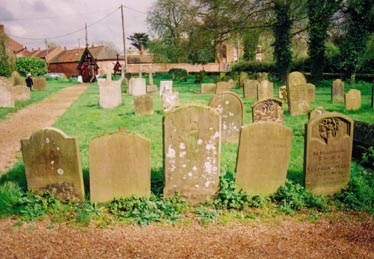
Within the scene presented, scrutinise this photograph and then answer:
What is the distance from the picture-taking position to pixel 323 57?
1145 inches

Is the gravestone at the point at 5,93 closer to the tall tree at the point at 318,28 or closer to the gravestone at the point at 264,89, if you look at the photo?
the gravestone at the point at 264,89

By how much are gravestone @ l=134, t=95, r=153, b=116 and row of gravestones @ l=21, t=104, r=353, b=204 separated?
8.28 meters

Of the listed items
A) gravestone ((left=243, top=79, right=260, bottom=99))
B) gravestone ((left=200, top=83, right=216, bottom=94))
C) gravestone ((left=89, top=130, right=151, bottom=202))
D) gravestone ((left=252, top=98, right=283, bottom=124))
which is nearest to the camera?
gravestone ((left=89, top=130, right=151, bottom=202))

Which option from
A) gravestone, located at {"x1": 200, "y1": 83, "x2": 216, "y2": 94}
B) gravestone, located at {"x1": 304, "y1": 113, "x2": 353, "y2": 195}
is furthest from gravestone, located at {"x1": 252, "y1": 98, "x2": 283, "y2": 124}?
gravestone, located at {"x1": 200, "y1": 83, "x2": 216, "y2": 94}

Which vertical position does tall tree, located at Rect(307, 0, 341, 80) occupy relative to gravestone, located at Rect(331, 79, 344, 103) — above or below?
above

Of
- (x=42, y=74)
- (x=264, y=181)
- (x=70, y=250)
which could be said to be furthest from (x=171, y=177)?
(x=42, y=74)

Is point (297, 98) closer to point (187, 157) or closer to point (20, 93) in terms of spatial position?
point (187, 157)

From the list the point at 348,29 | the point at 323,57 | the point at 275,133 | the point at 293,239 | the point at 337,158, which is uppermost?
the point at 348,29

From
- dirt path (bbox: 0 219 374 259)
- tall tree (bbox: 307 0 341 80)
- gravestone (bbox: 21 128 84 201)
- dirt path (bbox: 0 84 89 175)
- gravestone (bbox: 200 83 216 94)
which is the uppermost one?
tall tree (bbox: 307 0 341 80)

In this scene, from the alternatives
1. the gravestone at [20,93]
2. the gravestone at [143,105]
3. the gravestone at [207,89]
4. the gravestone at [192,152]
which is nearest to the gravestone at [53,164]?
the gravestone at [192,152]

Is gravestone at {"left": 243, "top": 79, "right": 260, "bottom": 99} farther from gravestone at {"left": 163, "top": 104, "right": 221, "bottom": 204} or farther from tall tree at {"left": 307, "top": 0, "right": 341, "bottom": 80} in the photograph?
gravestone at {"left": 163, "top": 104, "right": 221, "bottom": 204}

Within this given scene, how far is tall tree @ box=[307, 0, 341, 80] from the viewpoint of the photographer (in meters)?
25.3

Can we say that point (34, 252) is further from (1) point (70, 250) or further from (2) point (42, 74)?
(2) point (42, 74)

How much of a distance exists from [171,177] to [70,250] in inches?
73.4
